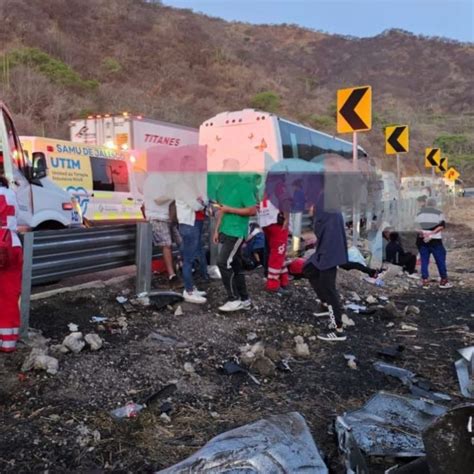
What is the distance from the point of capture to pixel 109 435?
3.21 meters

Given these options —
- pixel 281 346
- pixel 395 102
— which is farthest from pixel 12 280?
Answer: pixel 395 102

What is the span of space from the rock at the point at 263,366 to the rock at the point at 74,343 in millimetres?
1398

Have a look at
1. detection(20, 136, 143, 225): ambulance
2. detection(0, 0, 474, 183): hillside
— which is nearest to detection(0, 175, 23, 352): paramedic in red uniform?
detection(20, 136, 143, 225): ambulance

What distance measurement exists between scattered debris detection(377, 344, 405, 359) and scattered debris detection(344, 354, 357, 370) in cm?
31

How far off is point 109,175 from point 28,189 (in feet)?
15.0

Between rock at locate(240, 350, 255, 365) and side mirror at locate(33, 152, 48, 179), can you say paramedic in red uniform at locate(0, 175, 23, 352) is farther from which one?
side mirror at locate(33, 152, 48, 179)

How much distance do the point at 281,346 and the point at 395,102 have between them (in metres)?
93.0

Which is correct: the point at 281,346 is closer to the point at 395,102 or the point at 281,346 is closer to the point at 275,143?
the point at 275,143

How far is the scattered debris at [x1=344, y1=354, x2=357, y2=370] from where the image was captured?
4.69m

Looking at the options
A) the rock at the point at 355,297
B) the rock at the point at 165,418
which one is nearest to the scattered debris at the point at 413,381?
the rock at the point at 165,418

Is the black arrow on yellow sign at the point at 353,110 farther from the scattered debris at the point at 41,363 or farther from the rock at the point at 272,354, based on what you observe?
the scattered debris at the point at 41,363

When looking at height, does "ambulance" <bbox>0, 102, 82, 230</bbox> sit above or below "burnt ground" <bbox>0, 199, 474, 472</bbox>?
above

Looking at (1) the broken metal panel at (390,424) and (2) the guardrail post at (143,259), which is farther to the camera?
(2) the guardrail post at (143,259)

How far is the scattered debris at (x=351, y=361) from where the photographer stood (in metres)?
4.69
